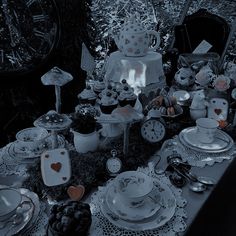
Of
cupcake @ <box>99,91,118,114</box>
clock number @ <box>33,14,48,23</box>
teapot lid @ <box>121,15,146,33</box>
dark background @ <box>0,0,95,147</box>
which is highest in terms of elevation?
teapot lid @ <box>121,15,146,33</box>

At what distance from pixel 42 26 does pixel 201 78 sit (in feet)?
4.06

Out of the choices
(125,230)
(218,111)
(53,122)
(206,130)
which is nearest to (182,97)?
(218,111)

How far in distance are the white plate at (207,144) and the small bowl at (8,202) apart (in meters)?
0.68

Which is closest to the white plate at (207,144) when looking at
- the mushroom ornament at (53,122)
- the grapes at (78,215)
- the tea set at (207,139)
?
the tea set at (207,139)

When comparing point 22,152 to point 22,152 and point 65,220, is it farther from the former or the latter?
point 65,220

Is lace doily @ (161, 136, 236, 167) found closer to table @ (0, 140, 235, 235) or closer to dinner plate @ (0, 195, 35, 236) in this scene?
table @ (0, 140, 235, 235)

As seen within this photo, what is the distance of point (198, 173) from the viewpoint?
1081 mm

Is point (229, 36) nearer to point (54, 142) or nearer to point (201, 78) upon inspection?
point (201, 78)

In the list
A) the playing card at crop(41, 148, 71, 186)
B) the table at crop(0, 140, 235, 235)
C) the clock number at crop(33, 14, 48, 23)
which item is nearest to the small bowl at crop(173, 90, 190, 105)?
the table at crop(0, 140, 235, 235)

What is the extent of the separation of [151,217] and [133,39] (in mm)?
1076

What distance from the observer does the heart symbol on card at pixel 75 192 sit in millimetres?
919

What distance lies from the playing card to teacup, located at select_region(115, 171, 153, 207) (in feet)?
0.52

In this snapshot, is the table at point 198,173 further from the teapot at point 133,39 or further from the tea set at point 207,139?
the teapot at point 133,39

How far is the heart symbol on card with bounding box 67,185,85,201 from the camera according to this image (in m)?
0.92
